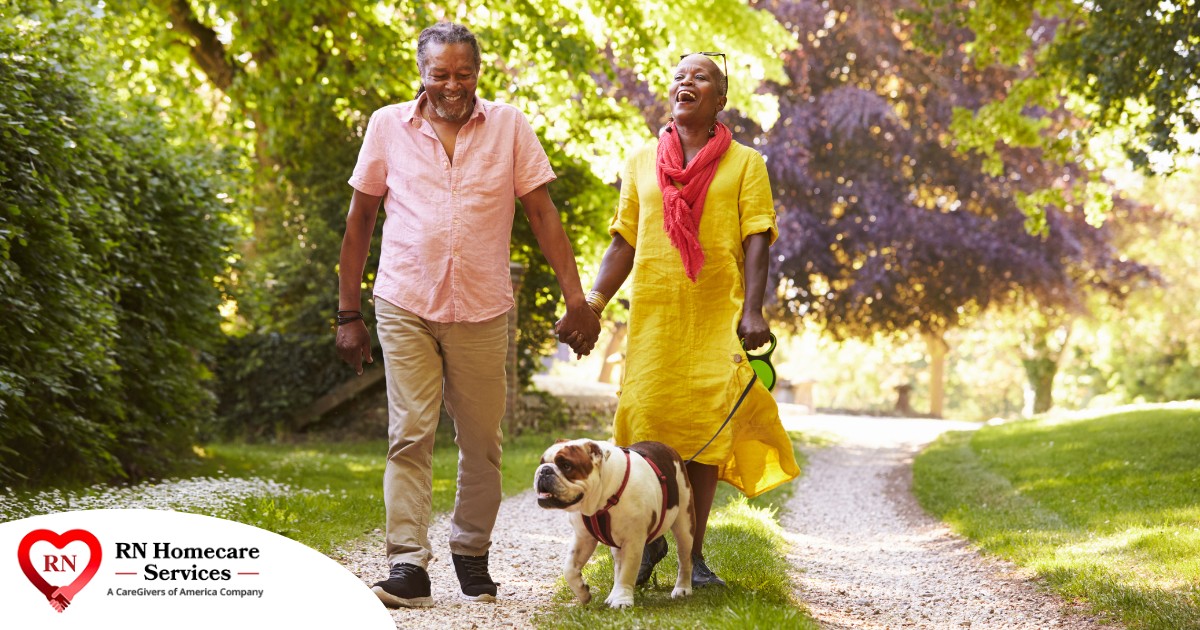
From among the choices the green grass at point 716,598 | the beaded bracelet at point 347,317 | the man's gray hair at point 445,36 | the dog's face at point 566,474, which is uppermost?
the man's gray hair at point 445,36

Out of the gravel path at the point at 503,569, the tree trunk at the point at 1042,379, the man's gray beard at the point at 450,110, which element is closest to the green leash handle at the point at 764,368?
the gravel path at the point at 503,569

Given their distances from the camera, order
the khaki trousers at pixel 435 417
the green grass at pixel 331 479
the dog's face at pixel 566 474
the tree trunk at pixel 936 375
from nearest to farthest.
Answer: the dog's face at pixel 566 474 < the khaki trousers at pixel 435 417 < the green grass at pixel 331 479 < the tree trunk at pixel 936 375

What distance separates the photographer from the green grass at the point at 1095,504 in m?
5.46

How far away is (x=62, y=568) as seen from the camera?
3.36 meters

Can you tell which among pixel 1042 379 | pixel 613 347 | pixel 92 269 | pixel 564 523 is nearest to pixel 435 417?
pixel 564 523

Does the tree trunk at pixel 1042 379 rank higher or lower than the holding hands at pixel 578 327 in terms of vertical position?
higher

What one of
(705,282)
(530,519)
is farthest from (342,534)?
(705,282)

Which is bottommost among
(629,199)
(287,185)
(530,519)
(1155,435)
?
(530,519)

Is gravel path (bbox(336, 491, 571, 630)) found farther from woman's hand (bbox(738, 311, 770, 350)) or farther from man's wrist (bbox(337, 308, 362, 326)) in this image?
woman's hand (bbox(738, 311, 770, 350))

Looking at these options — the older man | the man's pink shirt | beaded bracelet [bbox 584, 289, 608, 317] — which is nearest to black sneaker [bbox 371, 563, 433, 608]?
the older man

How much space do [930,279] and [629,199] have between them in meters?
19.8

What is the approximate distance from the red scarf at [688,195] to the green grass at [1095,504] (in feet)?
7.89

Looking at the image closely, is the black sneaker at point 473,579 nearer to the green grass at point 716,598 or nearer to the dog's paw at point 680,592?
the green grass at point 716,598

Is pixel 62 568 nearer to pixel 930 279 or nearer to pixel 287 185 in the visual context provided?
pixel 287 185
